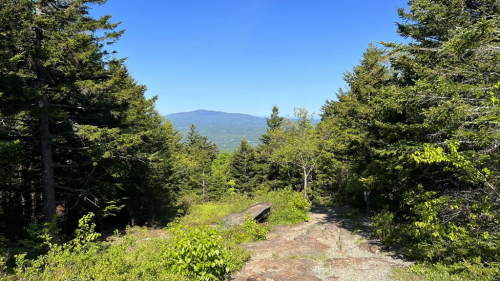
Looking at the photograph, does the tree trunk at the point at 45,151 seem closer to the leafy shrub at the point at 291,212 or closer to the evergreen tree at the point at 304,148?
the leafy shrub at the point at 291,212

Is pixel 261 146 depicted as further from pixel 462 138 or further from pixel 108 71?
pixel 462 138

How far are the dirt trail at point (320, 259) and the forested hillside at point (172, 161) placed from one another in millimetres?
725

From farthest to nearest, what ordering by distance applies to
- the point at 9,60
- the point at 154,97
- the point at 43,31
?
the point at 154,97
the point at 43,31
the point at 9,60

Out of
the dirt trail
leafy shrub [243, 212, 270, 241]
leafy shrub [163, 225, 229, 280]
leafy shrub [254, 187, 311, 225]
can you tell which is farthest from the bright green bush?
leafy shrub [254, 187, 311, 225]

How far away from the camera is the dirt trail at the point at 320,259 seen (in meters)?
7.29

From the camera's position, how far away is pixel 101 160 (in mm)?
12500

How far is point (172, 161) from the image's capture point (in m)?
20.3

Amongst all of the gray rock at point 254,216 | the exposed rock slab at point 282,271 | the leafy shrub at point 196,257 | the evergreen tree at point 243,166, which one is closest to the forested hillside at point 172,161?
the leafy shrub at point 196,257

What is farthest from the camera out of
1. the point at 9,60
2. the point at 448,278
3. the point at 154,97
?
the point at 154,97

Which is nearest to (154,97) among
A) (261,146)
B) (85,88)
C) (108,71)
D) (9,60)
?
(108,71)

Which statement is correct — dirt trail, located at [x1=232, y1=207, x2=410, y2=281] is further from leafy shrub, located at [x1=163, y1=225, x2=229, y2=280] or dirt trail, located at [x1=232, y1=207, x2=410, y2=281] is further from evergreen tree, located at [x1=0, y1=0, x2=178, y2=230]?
evergreen tree, located at [x1=0, y1=0, x2=178, y2=230]

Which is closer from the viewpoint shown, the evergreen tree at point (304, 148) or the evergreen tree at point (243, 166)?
the evergreen tree at point (304, 148)

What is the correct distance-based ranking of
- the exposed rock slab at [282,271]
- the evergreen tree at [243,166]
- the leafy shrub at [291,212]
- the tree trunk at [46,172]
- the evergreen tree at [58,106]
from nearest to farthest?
the exposed rock slab at [282,271], the evergreen tree at [58,106], the tree trunk at [46,172], the leafy shrub at [291,212], the evergreen tree at [243,166]

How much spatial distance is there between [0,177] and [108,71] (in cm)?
732
